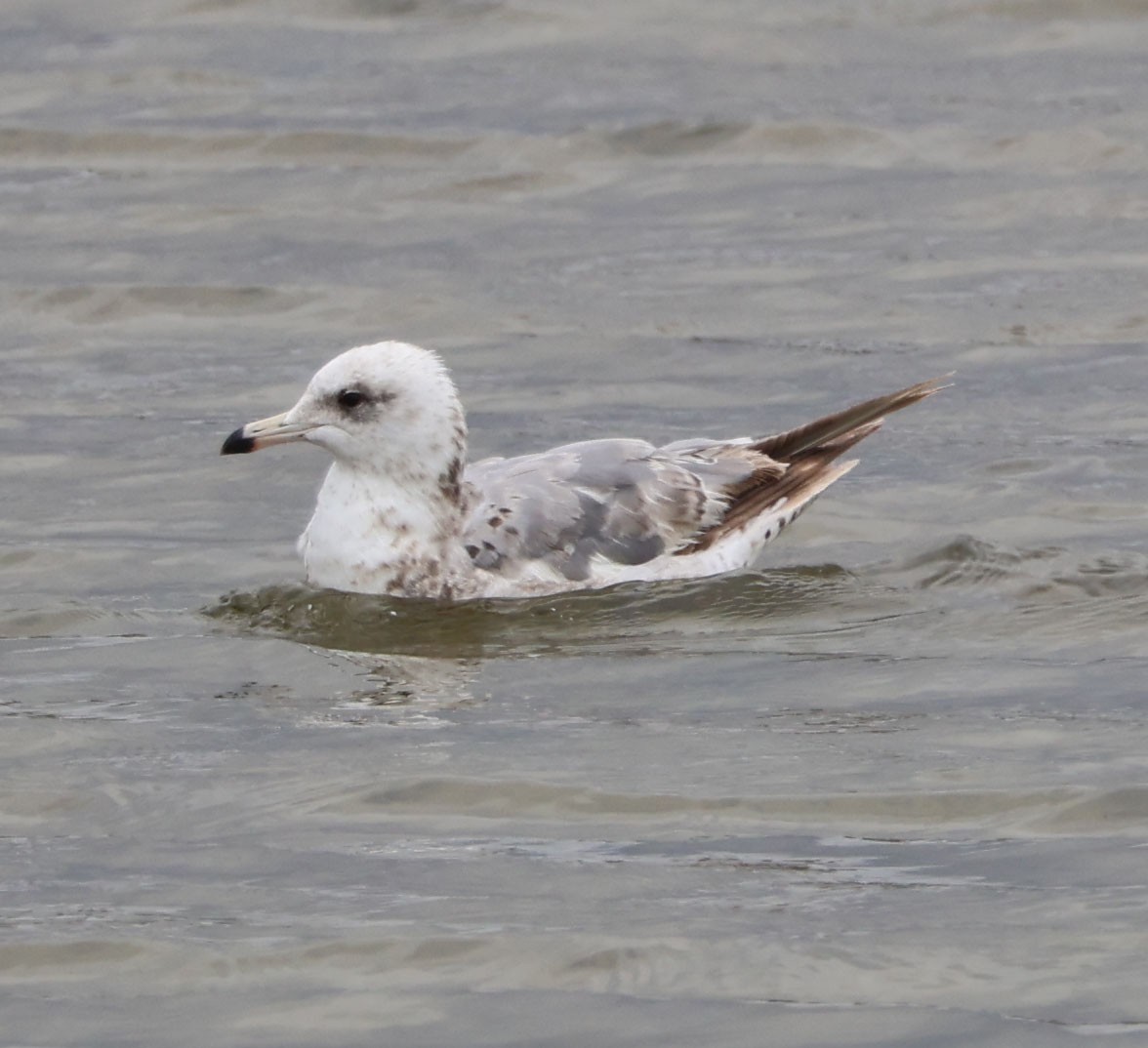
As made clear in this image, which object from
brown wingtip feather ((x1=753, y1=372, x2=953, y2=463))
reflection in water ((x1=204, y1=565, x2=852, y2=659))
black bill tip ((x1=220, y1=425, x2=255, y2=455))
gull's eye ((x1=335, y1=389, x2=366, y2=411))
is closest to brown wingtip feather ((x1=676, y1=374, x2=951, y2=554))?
brown wingtip feather ((x1=753, y1=372, x2=953, y2=463))

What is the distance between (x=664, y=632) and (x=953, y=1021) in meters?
3.33

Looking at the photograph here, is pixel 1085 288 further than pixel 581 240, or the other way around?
pixel 581 240

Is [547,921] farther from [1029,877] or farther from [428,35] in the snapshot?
[428,35]

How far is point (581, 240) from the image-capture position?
50.0 ft

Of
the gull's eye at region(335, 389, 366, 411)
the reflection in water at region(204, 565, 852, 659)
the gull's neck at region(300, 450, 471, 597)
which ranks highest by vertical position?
the gull's eye at region(335, 389, 366, 411)

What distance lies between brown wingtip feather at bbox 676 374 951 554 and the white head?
3.37 feet

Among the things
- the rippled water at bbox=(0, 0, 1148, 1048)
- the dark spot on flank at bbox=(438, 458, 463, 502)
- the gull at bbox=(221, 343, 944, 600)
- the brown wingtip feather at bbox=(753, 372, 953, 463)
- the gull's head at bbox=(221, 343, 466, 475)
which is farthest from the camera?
the brown wingtip feather at bbox=(753, 372, 953, 463)

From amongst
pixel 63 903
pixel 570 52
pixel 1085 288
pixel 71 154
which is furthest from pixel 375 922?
pixel 570 52

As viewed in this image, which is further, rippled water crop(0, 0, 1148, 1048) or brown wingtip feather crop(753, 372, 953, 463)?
brown wingtip feather crop(753, 372, 953, 463)

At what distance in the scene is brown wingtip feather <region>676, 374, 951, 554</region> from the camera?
1016 centimetres

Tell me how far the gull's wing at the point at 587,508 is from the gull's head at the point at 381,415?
0.88 ft

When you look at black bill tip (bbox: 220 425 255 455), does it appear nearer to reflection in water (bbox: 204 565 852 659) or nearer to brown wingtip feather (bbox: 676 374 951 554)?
reflection in water (bbox: 204 565 852 659)

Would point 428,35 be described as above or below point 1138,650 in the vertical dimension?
above

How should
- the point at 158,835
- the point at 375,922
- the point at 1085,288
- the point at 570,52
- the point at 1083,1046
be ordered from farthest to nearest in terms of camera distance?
the point at 570,52 → the point at 1085,288 → the point at 158,835 → the point at 375,922 → the point at 1083,1046
